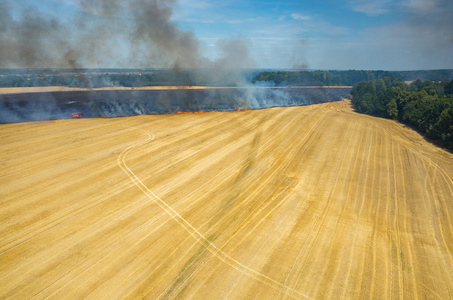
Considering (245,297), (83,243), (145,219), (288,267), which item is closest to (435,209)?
(288,267)

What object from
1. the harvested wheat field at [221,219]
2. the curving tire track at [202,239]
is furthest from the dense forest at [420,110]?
the curving tire track at [202,239]

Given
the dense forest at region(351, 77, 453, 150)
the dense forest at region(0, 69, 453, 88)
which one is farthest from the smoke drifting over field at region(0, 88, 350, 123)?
the dense forest at region(351, 77, 453, 150)

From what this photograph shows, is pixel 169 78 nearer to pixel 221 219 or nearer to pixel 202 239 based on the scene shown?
pixel 221 219

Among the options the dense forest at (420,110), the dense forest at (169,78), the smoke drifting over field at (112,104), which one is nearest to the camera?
the dense forest at (420,110)

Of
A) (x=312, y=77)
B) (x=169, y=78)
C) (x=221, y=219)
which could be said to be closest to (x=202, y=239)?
(x=221, y=219)

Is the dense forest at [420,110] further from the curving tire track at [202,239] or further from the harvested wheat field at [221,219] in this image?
the curving tire track at [202,239]

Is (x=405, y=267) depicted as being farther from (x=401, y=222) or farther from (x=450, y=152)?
(x=450, y=152)

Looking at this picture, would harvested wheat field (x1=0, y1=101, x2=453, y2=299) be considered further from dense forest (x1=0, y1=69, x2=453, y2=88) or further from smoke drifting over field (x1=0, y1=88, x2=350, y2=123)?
dense forest (x1=0, y1=69, x2=453, y2=88)
